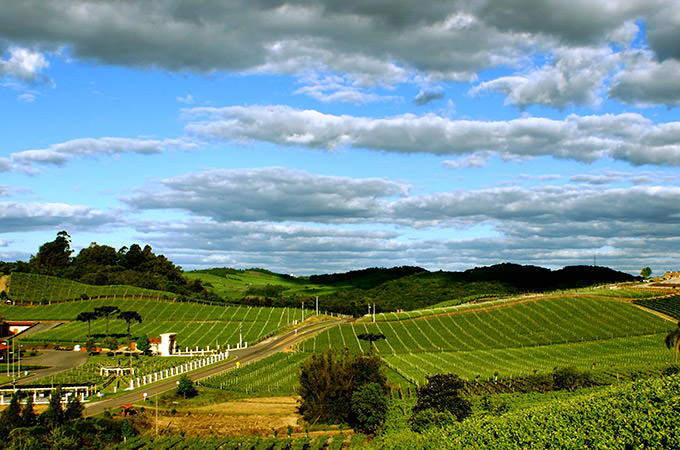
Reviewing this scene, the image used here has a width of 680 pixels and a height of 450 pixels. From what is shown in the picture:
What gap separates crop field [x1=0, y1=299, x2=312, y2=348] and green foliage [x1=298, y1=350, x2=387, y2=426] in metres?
57.1

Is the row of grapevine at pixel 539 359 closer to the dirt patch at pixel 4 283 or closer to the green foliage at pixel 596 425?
the green foliage at pixel 596 425

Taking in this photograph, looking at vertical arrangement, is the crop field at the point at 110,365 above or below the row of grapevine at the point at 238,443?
above

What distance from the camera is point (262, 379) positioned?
83.2 m

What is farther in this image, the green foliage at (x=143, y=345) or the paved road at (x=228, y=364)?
the green foliage at (x=143, y=345)

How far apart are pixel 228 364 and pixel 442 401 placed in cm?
5209

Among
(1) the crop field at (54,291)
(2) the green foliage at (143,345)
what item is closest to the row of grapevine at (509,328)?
(2) the green foliage at (143,345)

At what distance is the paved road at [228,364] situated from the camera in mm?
67625

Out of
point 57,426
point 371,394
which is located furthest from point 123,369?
point 371,394

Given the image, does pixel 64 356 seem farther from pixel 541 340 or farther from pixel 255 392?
pixel 541 340

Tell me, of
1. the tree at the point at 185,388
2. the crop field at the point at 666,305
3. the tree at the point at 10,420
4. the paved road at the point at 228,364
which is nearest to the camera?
the tree at the point at 10,420

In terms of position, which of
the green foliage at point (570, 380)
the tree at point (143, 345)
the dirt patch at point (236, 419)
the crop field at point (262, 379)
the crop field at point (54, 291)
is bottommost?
the dirt patch at point (236, 419)

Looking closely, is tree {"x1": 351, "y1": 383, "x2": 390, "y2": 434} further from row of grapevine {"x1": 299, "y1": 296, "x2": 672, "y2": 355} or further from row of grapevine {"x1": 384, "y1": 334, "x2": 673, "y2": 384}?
row of grapevine {"x1": 299, "y1": 296, "x2": 672, "y2": 355}

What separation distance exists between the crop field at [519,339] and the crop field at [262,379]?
1516 cm

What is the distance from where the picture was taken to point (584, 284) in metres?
196
